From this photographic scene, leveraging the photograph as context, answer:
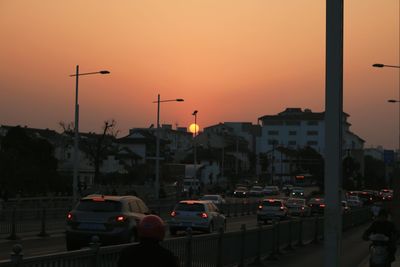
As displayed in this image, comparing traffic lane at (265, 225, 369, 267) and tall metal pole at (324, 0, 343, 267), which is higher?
tall metal pole at (324, 0, 343, 267)

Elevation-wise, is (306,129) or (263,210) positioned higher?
(306,129)

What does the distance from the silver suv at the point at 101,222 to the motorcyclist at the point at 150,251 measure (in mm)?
13611

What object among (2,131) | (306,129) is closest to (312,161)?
(306,129)

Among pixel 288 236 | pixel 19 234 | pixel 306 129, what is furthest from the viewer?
pixel 306 129

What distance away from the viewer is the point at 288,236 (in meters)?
21.3

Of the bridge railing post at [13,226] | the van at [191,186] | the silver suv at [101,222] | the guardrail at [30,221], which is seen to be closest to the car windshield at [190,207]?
the guardrail at [30,221]

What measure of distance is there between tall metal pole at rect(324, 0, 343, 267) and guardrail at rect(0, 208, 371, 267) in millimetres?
2755

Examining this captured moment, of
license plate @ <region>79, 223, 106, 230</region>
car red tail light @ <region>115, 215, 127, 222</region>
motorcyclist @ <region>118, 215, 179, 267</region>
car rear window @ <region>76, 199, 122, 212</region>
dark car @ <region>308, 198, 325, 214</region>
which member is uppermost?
motorcyclist @ <region>118, 215, 179, 267</region>

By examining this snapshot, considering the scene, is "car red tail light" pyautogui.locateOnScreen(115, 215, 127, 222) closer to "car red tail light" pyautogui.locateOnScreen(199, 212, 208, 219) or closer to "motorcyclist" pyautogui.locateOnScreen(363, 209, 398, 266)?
"motorcyclist" pyautogui.locateOnScreen(363, 209, 398, 266)

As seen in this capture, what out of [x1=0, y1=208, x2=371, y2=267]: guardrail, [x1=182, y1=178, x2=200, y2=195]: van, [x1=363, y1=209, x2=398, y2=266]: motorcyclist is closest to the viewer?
[x1=0, y1=208, x2=371, y2=267]: guardrail

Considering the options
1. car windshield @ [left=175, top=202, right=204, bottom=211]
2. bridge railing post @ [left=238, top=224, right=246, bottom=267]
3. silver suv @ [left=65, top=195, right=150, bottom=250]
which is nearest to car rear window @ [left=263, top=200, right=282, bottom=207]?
car windshield @ [left=175, top=202, right=204, bottom=211]

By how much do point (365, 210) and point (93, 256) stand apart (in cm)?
3730

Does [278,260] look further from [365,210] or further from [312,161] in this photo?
[312,161]

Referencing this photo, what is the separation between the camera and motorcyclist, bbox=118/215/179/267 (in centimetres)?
519
